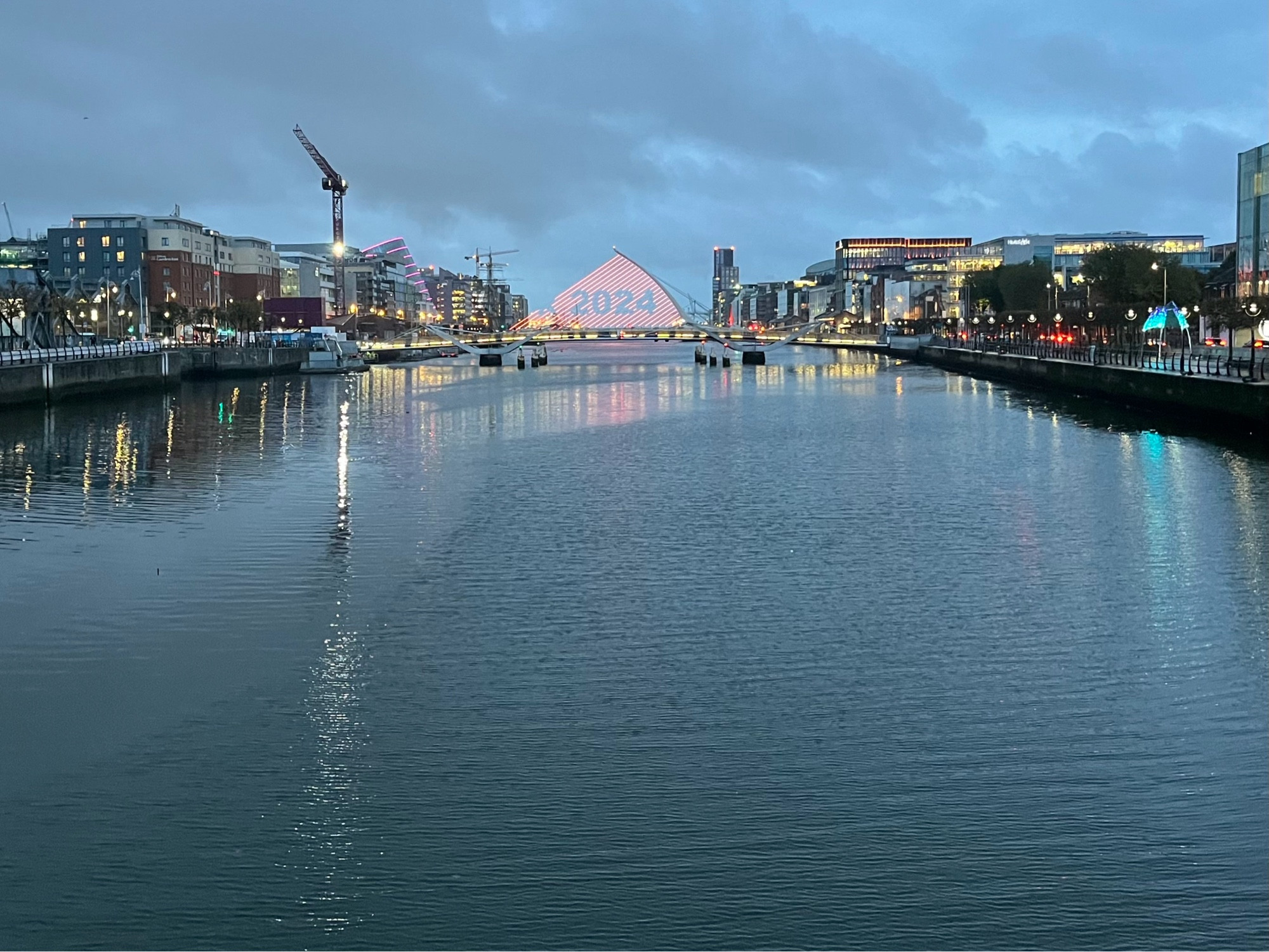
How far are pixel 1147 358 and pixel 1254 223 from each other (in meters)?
15.1

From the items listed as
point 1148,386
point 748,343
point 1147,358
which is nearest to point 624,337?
point 748,343

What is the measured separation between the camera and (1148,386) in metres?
33.5

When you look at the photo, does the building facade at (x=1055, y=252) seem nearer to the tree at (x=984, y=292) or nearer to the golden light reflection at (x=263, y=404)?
the tree at (x=984, y=292)

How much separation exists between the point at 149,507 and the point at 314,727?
1020 cm

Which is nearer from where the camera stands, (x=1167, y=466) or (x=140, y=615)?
(x=140, y=615)

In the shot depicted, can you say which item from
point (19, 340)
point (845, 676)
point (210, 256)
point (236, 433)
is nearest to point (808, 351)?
point (210, 256)

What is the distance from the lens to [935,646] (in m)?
10.5

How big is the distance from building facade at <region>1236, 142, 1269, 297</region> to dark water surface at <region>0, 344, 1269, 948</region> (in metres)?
37.1

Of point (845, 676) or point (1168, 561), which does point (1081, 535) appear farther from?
point (845, 676)

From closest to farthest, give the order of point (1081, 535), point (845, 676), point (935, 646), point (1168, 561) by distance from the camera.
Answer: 1. point (845, 676)
2. point (935, 646)
3. point (1168, 561)
4. point (1081, 535)

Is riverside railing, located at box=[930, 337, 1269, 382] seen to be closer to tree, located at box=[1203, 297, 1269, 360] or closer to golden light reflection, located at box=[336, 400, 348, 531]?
tree, located at box=[1203, 297, 1269, 360]

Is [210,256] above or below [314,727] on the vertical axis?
above

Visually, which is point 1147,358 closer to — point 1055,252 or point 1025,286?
point 1025,286

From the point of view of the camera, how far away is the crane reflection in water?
20.9ft
